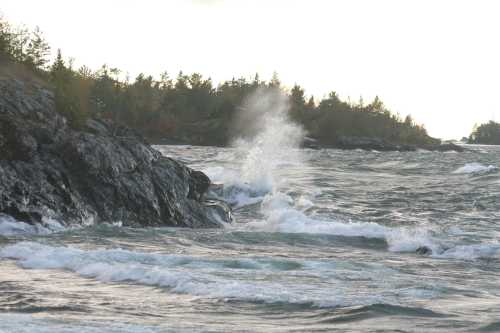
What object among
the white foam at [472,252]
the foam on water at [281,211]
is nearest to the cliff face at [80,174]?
the foam on water at [281,211]

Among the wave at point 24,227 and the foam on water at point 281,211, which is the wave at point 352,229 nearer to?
the foam on water at point 281,211

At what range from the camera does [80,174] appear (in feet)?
65.8

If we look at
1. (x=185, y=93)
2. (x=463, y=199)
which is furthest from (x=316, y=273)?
(x=185, y=93)

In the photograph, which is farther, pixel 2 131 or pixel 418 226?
pixel 418 226

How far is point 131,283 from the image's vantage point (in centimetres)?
1129

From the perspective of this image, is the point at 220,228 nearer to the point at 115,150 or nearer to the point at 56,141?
the point at 115,150

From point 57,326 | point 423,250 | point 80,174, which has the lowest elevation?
point 423,250

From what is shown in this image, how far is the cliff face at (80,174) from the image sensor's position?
60.7 ft

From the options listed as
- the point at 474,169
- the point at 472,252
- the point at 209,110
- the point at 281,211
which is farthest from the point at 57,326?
the point at 209,110

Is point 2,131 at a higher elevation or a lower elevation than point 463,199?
higher

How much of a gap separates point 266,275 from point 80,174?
30.0 ft

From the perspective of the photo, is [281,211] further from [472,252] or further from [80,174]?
[472,252]

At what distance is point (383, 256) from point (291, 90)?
373ft

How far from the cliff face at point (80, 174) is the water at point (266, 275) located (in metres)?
0.99
